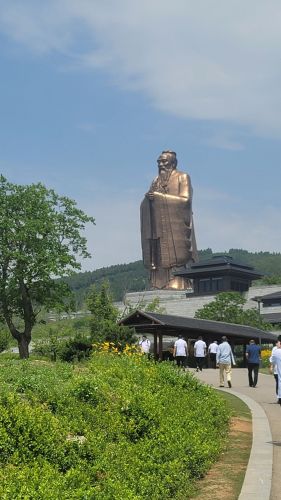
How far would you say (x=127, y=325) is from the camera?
115ft

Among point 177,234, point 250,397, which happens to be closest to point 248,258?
point 177,234

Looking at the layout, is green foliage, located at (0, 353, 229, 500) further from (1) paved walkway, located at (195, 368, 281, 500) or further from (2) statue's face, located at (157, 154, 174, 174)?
(2) statue's face, located at (157, 154, 174, 174)

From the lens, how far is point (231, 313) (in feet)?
189

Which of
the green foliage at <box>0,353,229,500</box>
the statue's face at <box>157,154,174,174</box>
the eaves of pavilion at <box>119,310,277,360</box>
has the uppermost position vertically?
the statue's face at <box>157,154,174,174</box>

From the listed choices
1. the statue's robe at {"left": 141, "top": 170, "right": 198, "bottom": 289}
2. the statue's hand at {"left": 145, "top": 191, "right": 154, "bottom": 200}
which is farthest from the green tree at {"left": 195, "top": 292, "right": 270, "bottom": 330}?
the statue's hand at {"left": 145, "top": 191, "right": 154, "bottom": 200}

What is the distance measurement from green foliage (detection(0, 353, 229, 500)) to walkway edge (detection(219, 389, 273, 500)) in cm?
49

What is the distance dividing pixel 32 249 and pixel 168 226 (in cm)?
4465

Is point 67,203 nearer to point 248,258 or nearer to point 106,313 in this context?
point 106,313

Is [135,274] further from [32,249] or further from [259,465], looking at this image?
[259,465]

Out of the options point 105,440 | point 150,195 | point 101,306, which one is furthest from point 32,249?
point 150,195

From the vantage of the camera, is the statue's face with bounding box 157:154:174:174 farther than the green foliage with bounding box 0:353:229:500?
Yes

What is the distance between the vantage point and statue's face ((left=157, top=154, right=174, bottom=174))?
78375 millimetres

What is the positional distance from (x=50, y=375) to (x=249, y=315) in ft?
135

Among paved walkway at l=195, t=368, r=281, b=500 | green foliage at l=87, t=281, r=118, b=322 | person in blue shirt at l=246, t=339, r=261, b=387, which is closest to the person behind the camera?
paved walkway at l=195, t=368, r=281, b=500
